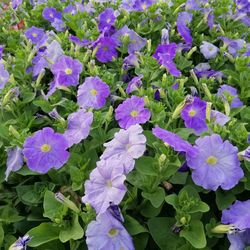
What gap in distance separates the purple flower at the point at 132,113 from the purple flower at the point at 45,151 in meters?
0.31

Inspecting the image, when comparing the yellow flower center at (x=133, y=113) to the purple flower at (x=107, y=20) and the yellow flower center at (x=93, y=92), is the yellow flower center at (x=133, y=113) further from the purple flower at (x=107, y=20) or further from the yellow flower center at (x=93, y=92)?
the purple flower at (x=107, y=20)

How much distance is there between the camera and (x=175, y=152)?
164 cm

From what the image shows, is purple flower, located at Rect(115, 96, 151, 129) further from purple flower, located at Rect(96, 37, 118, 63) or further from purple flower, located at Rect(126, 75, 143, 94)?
purple flower, located at Rect(96, 37, 118, 63)

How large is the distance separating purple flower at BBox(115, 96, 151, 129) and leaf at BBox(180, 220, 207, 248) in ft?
1.67

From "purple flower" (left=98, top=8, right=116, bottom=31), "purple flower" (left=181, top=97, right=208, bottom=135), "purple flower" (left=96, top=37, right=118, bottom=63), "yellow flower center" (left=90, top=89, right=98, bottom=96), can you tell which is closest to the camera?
"purple flower" (left=181, top=97, right=208, bottom=135)

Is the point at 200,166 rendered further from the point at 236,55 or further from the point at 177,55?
the point at 236,55

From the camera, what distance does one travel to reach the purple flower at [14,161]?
1.69m

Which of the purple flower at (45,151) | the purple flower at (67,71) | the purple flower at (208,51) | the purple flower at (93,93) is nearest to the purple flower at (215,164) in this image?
the purple flower at (45,151)

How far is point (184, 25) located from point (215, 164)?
1438 mm

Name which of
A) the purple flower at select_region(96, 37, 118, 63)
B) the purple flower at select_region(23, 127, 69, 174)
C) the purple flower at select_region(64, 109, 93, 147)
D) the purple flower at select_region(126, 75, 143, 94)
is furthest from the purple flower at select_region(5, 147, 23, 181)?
the purple flower at select_region(96, 37, 118, 63)

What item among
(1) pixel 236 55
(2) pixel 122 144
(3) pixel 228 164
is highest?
(2) pixel 122 144

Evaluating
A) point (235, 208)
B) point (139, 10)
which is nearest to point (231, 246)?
point (235, 208)

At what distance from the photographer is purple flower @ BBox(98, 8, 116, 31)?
109 inches

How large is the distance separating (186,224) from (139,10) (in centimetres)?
186
